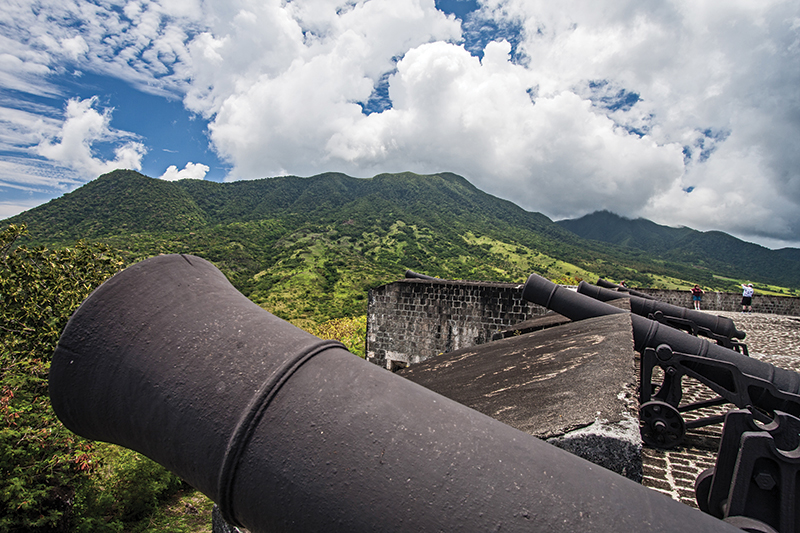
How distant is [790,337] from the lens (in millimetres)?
11297

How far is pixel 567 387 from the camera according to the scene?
8.24 feet

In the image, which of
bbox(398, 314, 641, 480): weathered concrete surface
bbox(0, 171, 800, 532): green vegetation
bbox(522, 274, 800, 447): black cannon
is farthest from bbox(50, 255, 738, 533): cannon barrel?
bbox(0, 171, 800, 532): green vegetation

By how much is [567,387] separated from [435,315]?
8314mm

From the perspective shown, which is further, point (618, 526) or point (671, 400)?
point (671, 400)

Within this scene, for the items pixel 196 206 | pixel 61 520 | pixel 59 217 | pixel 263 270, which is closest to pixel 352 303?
pixel 263 270

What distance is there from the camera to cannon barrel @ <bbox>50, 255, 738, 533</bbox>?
963 millimetres

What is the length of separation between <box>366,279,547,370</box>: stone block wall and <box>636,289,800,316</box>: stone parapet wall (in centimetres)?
1458

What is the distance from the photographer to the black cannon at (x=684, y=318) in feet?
22.4

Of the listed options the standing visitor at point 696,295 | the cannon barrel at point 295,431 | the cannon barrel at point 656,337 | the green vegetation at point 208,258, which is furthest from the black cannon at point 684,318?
the standing visitor at point 696,295

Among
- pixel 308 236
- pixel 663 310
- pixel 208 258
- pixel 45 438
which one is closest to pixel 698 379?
pixel 663 310

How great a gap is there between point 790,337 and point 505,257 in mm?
65536

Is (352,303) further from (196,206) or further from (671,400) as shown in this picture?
(196,206)

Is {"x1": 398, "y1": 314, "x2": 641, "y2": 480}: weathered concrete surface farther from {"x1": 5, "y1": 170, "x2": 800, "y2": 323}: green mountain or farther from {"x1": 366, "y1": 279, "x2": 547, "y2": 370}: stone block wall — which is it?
{"x1": 5, "y1": 170, "x2": 800, "y2": 323}: green mountain

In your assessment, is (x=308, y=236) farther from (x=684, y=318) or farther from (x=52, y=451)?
(x=684, y=318)
